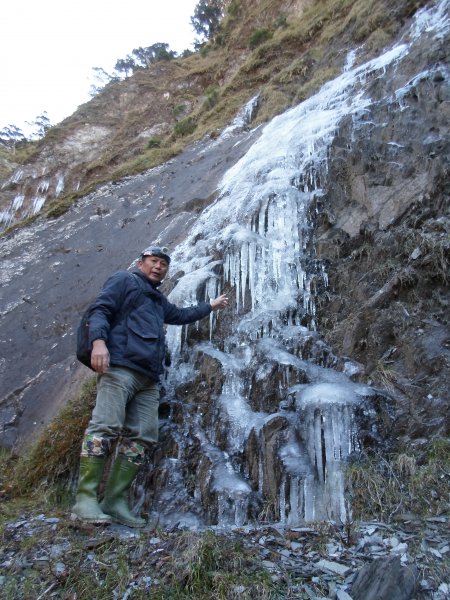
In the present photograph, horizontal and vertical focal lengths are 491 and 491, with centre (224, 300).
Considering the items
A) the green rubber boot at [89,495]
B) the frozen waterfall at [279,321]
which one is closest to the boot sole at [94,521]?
the green rubber boot at [89,495]

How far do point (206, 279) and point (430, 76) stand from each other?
14.3 feet

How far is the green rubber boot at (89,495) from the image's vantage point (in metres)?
3.33

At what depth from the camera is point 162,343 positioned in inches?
165

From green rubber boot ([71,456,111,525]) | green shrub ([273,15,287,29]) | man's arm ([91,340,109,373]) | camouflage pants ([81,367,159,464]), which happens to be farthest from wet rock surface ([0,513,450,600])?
green shrub ([273,15,287,29])

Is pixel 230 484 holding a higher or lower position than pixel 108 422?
lower

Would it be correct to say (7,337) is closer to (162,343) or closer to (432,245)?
(162,343)

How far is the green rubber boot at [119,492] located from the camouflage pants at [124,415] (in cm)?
7

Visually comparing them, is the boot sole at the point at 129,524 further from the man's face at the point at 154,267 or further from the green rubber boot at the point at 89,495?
the man's face at the point at 154,267

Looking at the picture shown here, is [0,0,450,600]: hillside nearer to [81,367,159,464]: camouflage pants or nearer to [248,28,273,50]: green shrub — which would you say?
[81,367,159,464]: camouflage pants

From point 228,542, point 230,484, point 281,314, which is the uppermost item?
point 281,314

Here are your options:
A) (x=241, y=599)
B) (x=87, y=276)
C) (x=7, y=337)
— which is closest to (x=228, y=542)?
(x=241, y=599)

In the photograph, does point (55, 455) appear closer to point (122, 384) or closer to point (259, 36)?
point (122, 384)

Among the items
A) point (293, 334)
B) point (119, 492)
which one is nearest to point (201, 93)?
point (293, 334)

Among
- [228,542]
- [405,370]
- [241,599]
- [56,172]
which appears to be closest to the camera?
[241,599]
